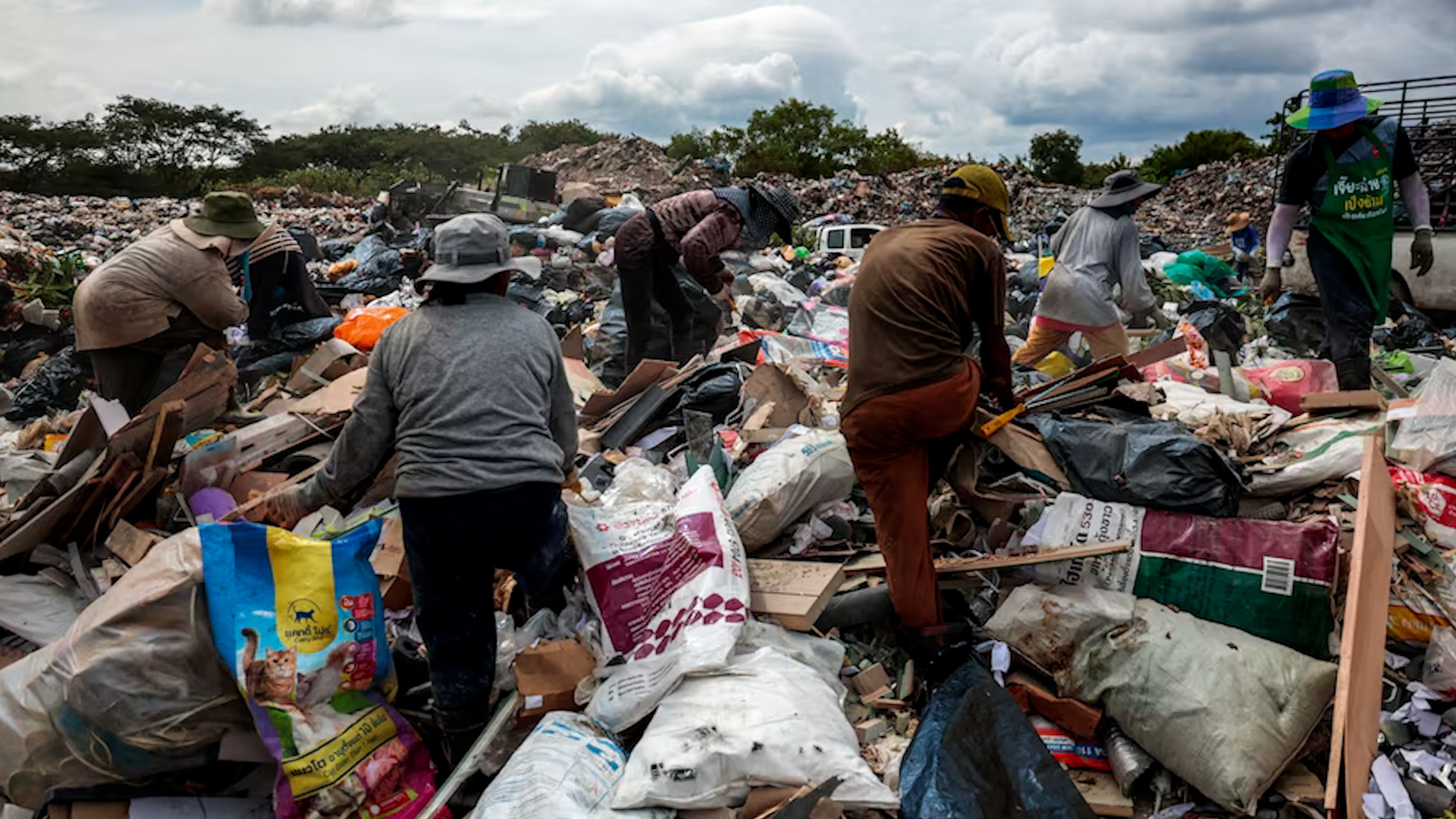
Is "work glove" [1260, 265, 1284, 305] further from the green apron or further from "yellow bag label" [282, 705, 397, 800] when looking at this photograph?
"yellow bag label" [282, 705, 397, 800]

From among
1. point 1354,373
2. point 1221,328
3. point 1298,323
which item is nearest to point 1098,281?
point 1354,373

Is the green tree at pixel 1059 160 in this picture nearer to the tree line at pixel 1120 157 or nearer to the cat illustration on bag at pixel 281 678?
the tree line at pixel 1120 157

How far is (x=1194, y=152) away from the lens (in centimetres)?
2770

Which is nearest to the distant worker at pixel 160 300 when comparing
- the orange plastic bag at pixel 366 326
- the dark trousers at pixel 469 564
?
the orange plastic bag at pixel 366 326

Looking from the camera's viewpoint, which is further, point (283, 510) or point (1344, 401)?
point (1344, 401)

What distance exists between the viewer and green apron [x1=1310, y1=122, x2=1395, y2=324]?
396 cm

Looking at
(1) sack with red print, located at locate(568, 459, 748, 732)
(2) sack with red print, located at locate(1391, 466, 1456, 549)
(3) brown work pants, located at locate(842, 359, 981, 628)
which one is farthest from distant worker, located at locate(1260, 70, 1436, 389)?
(1) sack with red print, located at locate(568, 459, 748, 732)

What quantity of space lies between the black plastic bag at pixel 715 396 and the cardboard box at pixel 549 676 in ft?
5.91

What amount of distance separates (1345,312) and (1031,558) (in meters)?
2.43

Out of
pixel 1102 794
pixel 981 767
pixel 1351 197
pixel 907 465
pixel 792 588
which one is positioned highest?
pixel 1351 197

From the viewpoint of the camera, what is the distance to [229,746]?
7.41 ft

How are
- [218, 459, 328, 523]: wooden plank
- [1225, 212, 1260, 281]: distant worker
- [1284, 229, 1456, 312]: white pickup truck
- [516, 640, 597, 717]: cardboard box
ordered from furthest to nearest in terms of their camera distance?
[1225, 212, 1260, 281]: distant worker → [1284, 229, 1456, 312]: white pickup truck → [218, 459, 328, 523]: wooden plank → [516, 640, 597, 717]: cardboard box

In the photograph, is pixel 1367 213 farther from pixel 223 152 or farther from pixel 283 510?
pixel 223 152

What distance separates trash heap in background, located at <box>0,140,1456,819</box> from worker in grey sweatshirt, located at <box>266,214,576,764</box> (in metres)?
0.12
